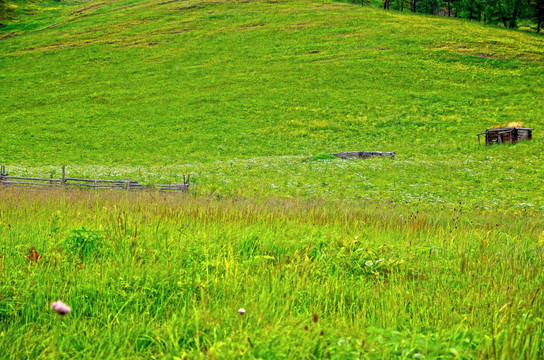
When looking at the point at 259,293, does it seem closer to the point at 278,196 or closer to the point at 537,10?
the point at 278,196

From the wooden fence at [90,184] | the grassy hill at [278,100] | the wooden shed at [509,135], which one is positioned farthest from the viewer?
the wooden shed at [509,135]

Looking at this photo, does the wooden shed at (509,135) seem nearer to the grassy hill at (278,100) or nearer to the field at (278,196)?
the field at (278,196)

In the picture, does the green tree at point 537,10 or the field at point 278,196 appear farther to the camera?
the green tree at point 537,10

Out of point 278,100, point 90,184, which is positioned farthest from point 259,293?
point 278,100

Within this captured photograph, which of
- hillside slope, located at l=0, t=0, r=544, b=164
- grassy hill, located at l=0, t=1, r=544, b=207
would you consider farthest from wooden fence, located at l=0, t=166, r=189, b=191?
hillside slope, located at l=0, t=0, r=544, b=164

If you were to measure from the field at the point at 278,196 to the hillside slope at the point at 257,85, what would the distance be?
1.30 feet

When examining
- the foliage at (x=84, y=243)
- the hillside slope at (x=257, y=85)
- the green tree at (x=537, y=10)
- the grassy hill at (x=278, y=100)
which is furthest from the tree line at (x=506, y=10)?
the foliage at (x=84, y=243)

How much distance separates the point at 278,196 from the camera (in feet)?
45.8

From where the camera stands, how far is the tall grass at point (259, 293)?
10.1 ft

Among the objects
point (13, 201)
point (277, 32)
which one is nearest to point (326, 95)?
point (277, 32)

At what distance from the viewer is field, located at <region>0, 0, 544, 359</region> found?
337 cm

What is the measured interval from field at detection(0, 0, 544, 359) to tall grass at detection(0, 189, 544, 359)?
0.11 ft

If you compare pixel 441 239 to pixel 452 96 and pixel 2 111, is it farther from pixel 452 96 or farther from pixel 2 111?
pixel 2 111

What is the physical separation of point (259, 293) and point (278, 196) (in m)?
10.0
